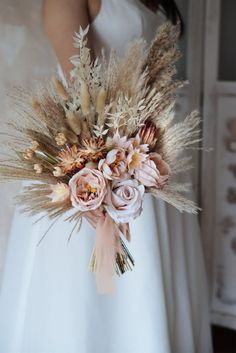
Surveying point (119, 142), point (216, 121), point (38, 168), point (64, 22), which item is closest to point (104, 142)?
point (119, 142)

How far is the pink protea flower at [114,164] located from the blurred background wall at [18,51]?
0.73 meters

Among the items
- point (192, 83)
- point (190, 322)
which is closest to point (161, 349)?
point (190, 322)

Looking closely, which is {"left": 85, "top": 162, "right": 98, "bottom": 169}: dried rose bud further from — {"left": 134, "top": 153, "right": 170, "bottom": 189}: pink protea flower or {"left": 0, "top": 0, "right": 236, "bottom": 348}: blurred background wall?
{"left": 0, "top": 0, "right": 236, "bottom": 348}: blurred background wall

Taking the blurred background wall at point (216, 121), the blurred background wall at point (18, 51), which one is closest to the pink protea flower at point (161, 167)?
the blurred background wall at point (18, 51)

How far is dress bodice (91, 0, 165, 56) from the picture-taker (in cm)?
130

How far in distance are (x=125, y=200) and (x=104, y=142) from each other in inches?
4.5

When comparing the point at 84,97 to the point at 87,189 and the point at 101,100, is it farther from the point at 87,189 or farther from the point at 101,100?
the point at 87,189

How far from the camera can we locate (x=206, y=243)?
211cm

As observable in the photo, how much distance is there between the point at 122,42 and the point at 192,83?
2.36 feet

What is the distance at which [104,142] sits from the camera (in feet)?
3.23

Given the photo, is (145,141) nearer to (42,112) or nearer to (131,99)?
(131,99)

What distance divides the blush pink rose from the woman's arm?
1.25 feet

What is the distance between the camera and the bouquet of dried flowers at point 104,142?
97cm

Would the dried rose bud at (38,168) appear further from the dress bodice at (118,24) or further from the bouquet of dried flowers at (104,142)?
the dress bodice at (118,24)
